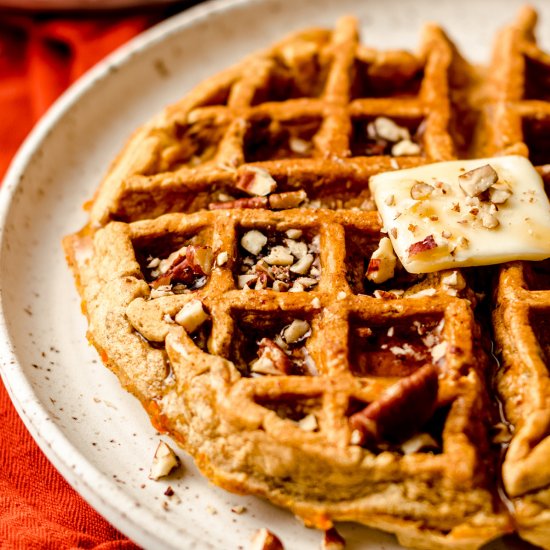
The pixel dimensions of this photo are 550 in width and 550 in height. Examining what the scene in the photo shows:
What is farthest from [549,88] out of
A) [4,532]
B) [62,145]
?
[4,532]

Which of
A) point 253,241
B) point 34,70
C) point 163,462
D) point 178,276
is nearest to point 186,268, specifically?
point 178,276

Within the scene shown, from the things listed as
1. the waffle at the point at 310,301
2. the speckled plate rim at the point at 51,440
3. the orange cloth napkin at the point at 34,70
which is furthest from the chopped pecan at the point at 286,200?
the orange cloth napkin at the point at 34,70

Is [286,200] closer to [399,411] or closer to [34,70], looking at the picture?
[399,411]

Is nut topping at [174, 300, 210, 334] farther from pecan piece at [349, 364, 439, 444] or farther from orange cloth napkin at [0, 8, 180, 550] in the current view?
orange cloth napkin at [0, 8, 180, 550]

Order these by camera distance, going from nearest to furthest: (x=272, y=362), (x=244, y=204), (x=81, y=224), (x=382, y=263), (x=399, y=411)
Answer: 1. (x=399, y=411)
2. (x=272, y=362)
3. (x=382, y=263)
4. (x=244, y=204)
5. (x=81, y=224)

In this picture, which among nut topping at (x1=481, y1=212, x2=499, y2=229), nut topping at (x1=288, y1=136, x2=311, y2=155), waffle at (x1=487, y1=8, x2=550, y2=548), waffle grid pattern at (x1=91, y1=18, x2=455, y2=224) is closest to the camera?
waffle at (x1=487, y1=8, x2=550, y2=548)

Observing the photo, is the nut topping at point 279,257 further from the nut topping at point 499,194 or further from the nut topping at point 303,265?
the nut topping at point 499,194

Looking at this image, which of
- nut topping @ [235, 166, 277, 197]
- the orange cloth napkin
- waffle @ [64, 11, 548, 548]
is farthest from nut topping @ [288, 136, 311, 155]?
the orange cloth napkin
